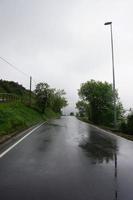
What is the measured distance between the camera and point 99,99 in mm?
64938

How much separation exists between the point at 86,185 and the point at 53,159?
3.29 m

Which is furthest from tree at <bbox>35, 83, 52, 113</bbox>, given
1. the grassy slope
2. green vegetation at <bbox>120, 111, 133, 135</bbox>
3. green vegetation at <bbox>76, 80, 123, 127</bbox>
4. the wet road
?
the wet road

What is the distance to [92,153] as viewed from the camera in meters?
11.0

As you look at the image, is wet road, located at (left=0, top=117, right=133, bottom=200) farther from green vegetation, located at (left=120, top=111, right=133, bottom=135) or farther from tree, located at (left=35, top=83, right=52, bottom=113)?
tree, located at (left=35, top=83, right=52, bottom=113)

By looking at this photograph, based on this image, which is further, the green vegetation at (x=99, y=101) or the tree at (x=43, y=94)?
the tree at (x=43, y=94)

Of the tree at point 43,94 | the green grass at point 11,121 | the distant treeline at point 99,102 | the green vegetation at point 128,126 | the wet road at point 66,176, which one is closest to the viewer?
the wet road at point 66,176

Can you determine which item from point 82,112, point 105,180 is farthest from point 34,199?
point 82,112

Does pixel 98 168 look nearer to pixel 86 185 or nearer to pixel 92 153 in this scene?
pixel 86 185

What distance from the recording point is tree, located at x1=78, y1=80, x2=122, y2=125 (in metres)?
58.2

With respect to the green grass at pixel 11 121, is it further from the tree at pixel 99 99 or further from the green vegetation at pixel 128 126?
the tree at pixel 99 99

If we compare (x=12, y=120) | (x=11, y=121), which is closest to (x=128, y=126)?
(x=11, y=121)

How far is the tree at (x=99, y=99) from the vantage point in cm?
5820

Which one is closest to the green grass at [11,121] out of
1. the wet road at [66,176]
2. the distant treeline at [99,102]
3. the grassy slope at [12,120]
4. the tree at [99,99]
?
the grassy slope at [12,120]

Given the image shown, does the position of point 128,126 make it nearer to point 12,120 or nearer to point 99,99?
point 12,120
